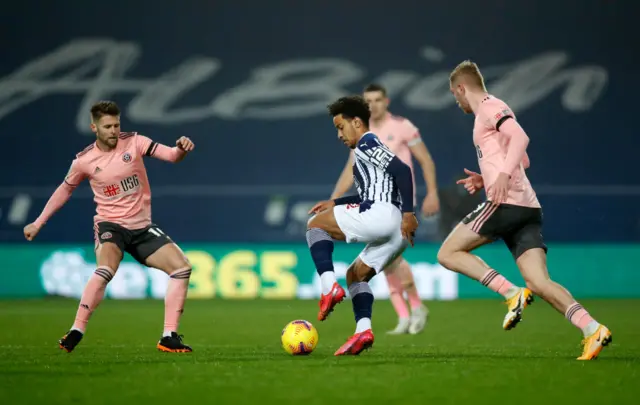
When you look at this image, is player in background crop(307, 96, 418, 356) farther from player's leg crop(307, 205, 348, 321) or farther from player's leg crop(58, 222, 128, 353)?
player's leg crop(58, 222, 128, 353)

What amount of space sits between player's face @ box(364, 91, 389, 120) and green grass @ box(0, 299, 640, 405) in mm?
1917

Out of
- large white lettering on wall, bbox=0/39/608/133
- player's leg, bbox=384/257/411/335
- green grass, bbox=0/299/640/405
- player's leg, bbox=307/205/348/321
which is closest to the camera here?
green grass, bbox=0/299/640/405

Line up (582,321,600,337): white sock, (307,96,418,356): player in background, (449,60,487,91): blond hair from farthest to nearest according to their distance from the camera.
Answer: (449,60,487,91): blond hair
(307,96,418,356): player in background
(582,321,600,337): white sock

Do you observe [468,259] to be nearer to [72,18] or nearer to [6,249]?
[6,249]

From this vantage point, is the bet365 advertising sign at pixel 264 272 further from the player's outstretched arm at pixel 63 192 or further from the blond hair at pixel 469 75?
the blond hair at pixel 469 75

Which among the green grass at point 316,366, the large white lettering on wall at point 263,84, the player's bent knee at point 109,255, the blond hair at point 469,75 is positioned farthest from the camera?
the large white lettering on wall at point 263,84

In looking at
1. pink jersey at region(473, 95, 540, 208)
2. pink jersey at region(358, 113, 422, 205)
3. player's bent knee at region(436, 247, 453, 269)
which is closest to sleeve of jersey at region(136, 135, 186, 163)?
player's bent knee at region(436, 247, 453, 269)

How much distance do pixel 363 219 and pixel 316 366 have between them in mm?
1091

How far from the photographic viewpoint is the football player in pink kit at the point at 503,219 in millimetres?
6582

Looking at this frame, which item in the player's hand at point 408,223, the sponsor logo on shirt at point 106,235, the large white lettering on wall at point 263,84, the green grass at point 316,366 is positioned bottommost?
the green grass at point 316,366

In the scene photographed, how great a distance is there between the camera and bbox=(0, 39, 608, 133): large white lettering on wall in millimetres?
19547

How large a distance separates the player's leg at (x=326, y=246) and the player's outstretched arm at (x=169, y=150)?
0.95 metres

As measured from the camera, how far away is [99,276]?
7.39 meters

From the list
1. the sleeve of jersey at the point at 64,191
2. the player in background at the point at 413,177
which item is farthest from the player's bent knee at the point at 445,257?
the player in background at the point at 413,177
